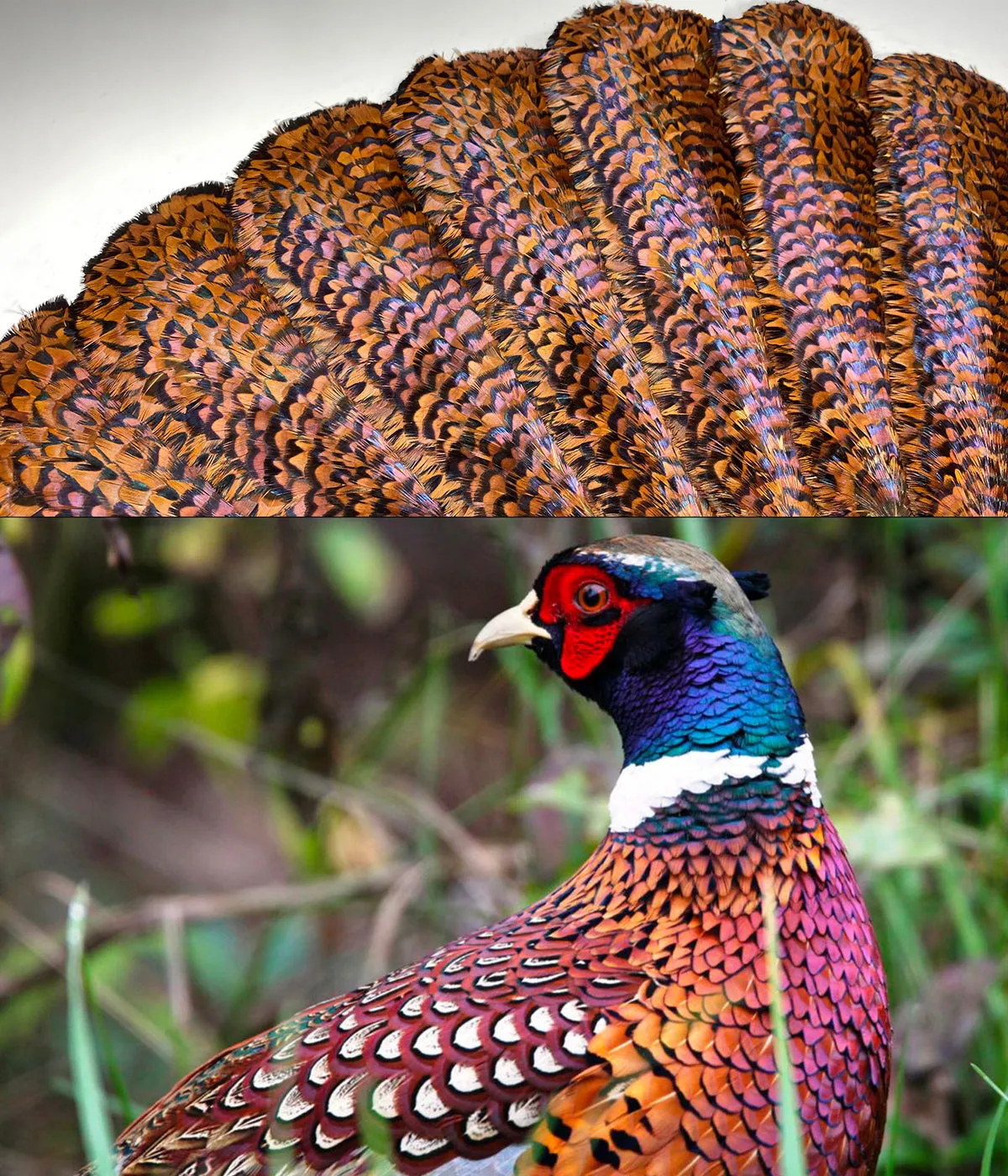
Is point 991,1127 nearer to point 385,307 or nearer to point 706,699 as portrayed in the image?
point 706,699

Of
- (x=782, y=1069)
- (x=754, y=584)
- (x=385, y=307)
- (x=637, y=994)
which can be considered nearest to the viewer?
(x=782, y=1069)

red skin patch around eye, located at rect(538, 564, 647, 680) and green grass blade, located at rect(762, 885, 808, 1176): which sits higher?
red skin patch around eye, located at rect(538, 564, 647, 680)

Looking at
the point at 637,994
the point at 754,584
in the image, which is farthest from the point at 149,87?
the point at 637,994

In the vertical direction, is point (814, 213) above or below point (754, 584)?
above

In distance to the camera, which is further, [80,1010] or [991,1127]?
[991,1127]

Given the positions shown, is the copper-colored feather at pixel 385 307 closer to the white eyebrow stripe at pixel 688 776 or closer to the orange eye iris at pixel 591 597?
the orange eye iris at pixel 591 597

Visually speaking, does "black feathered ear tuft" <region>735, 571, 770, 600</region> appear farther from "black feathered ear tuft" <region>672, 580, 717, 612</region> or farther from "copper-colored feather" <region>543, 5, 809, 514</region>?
"copper-colored feather" <region>543, 5, 809, 514</region>

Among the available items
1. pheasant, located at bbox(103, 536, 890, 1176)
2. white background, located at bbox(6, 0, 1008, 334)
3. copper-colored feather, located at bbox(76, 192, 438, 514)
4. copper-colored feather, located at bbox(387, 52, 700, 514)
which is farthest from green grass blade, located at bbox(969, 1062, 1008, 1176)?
white background, located at bbox(6, 0, 1008, 334)
